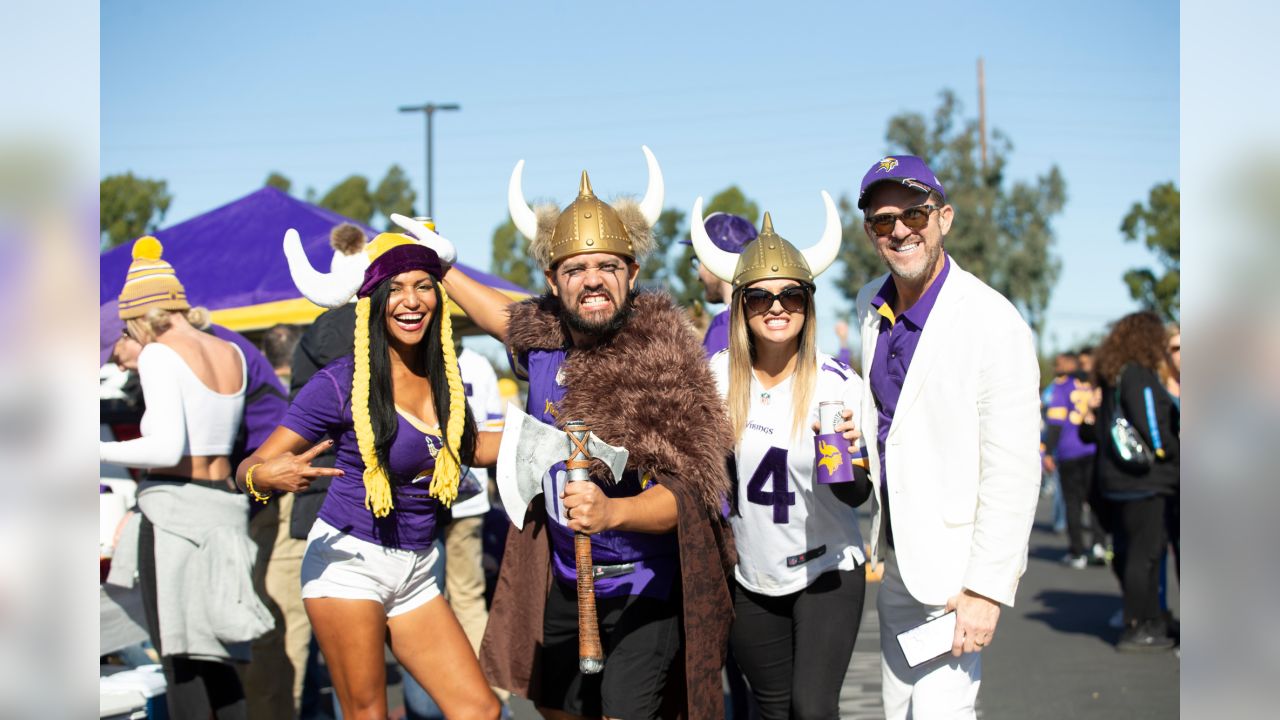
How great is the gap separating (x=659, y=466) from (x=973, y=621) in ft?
3.48

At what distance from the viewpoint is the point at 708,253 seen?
15.6 feet

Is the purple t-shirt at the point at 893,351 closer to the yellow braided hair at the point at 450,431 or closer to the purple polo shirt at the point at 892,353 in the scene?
the purple polo shirt at the point at 892,353

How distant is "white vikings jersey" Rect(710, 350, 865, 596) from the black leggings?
0.20 ft

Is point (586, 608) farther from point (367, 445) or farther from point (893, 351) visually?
point (893, 351)

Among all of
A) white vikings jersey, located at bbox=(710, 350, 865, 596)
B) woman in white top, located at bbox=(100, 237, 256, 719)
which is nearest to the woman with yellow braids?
woman in white top, located at bbox=(100, 237, 256, 719)

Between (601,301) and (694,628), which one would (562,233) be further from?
(694,628)

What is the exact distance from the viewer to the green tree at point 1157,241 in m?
36.2

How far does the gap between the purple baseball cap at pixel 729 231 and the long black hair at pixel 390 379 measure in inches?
71.0

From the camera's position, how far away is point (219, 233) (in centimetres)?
990

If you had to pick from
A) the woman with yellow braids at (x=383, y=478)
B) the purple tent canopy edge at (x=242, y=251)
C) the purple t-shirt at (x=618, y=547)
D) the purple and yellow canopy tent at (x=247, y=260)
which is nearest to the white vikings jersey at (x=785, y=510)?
the purple t-shirt at (x=618, y=547)

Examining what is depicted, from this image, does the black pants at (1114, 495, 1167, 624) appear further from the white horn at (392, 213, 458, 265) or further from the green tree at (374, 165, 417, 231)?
the green tree at (374, 165, 417, 231)

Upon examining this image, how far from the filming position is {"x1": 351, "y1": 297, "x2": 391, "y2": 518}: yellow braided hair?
156 inches

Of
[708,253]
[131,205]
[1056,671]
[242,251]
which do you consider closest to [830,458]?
[708,253]
